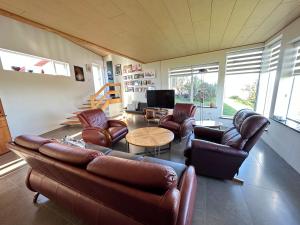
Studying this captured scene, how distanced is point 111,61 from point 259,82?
20.9 ft

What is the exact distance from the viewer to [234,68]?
391 centimetres

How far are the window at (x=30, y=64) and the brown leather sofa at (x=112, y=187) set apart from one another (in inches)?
143

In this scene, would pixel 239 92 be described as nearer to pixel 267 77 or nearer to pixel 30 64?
pixel 267 77

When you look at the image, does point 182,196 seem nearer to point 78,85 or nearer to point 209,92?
point 209,92

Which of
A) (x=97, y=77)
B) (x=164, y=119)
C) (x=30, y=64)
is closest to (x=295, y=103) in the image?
(x=164, y=119)

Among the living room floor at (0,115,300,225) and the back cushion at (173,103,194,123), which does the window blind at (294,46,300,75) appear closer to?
the living room floor at (0,115,300,225)

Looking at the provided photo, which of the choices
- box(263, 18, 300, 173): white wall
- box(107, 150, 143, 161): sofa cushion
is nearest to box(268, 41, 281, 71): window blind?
box(263, 18, 300, 173): white wall

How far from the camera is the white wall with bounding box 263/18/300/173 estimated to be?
6.92 feet

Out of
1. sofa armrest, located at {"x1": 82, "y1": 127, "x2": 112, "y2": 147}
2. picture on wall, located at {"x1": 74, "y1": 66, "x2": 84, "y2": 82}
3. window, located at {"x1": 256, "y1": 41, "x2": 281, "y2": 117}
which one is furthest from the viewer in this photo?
picture on wall, located at {"x1": 74, "y1": 66, "x2": 84, "y2": 82}

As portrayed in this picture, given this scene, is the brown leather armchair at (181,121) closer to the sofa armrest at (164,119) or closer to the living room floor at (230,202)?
the sofa armrest at (164,119)

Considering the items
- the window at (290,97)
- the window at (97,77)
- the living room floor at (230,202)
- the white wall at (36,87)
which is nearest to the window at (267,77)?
the window at (290,97)

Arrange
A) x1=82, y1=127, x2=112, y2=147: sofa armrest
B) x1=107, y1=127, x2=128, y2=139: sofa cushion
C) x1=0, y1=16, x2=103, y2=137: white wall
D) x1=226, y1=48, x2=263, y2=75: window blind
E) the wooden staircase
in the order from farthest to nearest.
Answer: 1. the wooden staircase
2. x1=226, y1=48, x2=263, y2=75: window blind
3. x1=0, y1=16, x2=103, y2=137: white wall
4. x1=107, y1=127, x2=128, y2=139: sofa cushion
5. x1=82, y1=127, x2=112, y2=147: sofa armrest

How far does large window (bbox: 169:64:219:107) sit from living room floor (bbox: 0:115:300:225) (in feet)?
→ 8.85

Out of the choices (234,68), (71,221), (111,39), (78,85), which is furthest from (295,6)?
(78,85)
